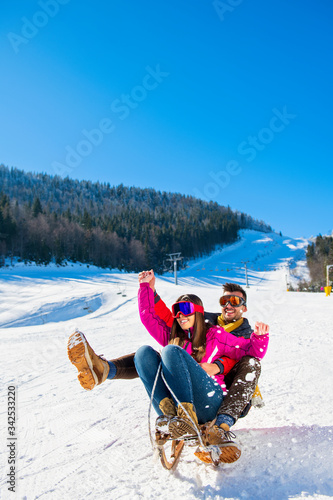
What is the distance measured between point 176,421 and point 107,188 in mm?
139870

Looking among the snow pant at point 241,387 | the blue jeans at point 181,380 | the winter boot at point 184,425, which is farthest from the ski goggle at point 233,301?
the winter boot at point 184,425

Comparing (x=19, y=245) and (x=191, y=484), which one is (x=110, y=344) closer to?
(x=191, y=484)

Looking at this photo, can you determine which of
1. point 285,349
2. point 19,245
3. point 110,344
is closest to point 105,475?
point 285,349

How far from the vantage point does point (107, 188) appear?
135000 mm

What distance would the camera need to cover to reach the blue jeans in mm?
1692

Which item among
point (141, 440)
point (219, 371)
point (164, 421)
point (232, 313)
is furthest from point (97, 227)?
point (164, 421)

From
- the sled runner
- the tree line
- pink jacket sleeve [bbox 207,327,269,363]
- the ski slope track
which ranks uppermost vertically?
the tree line

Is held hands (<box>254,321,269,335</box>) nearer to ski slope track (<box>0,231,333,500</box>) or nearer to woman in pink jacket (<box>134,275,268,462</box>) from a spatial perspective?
woman in pink jacket (<box>134,275,268,462</box>)

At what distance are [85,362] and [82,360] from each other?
→ 0.02 metres

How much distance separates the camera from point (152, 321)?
2232 mm

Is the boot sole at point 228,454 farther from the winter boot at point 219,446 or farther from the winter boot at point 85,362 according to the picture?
the winter boot at point 85,362

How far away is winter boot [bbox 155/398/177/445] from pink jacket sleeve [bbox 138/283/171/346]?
0.56 meters

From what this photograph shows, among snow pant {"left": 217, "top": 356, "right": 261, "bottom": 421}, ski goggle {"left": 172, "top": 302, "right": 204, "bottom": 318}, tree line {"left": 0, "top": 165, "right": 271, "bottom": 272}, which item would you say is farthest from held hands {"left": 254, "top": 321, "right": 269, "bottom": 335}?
tree line {"left": 0, "top": 165, "right": 271, "bottom": 272}

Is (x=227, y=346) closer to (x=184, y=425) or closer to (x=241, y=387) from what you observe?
(x=241, y=387)
